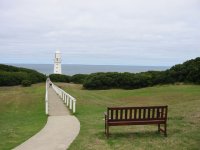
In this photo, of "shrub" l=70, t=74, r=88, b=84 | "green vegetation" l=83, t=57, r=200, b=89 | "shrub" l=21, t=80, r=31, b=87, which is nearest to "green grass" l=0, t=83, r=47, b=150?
"green vegetation" l=83, t=57, r=200, b=89

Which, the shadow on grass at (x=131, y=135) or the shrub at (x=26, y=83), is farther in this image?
the shrub at (x=26, y=83)

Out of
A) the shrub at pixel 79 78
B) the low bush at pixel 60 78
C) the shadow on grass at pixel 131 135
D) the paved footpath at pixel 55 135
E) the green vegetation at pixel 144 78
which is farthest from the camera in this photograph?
the low bush at pixel 60 78

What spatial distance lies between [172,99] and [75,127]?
17.7 meters

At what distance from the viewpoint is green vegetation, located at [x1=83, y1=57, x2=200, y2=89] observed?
51.0 meters

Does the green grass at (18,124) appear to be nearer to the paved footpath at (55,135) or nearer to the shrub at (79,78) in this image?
the paved footpath at (55,135)

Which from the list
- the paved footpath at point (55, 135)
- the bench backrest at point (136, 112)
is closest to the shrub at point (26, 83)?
the paved footpath at point (55, 135)

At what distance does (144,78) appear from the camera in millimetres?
52281

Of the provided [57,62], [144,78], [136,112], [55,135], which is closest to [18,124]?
[55,135]

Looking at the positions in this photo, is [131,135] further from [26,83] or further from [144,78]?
[26,83]

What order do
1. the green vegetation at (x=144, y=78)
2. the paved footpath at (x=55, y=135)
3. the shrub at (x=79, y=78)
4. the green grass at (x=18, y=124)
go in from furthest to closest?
the shrub at (x=79, y=78), the green vegetation at (x=144, y=78), the green grass at (x=18, y=124), the paved footpath at (x=55, y=135)

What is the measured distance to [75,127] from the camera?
15.0 m

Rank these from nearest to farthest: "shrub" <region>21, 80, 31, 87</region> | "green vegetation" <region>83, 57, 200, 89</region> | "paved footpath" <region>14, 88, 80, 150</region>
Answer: "paved footpath" <region>14, 88, 80, 150</region>, "green vegetation" <region>83, 57, 200, 89</region>, "shrub" <region>21, 80, 31, 87</region>

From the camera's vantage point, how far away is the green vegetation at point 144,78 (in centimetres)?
5100

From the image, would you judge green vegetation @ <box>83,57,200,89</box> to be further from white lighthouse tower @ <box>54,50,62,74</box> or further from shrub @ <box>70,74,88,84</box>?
white lighthouse tower @ <box>54,50,62,74</box>
